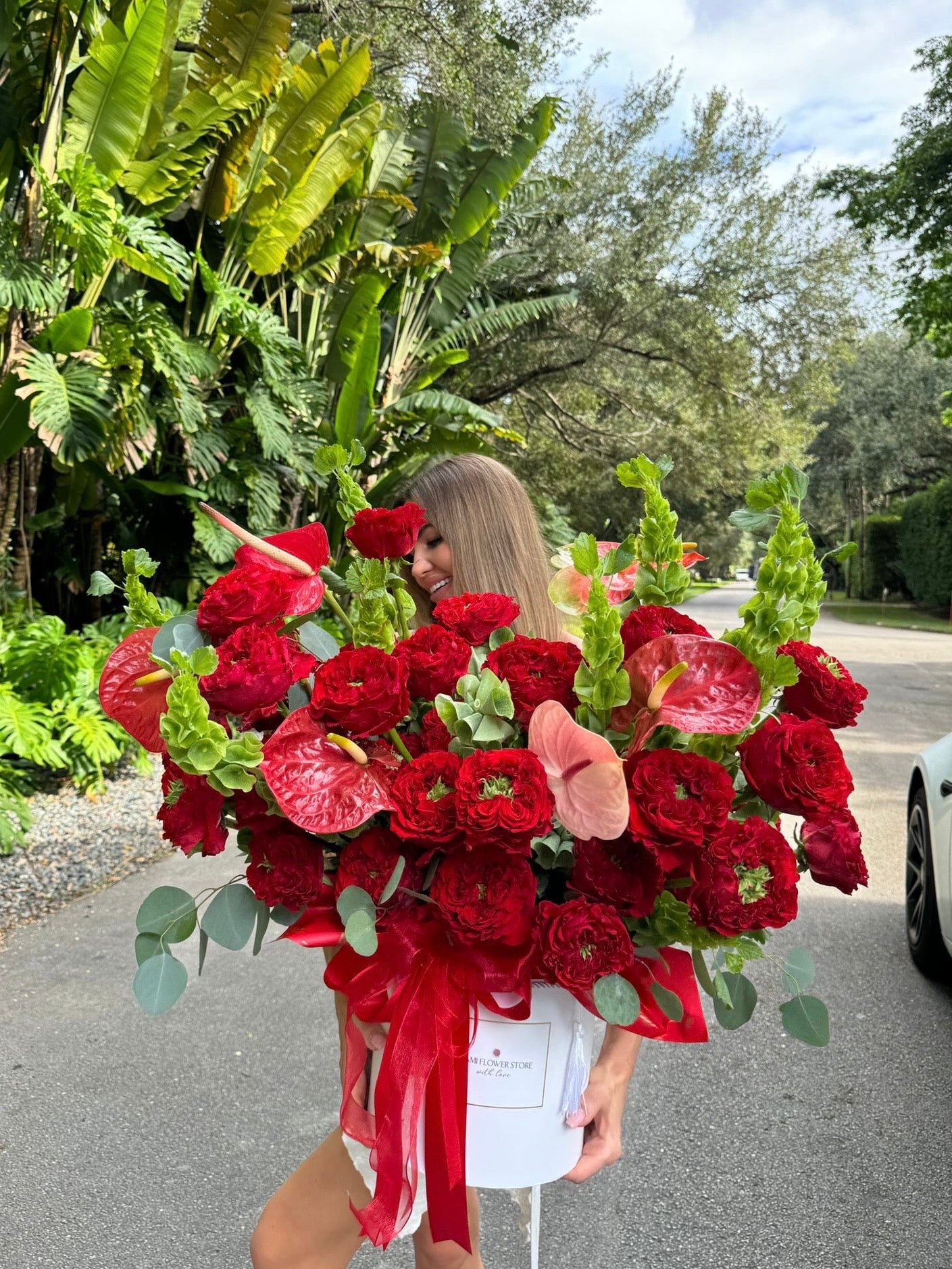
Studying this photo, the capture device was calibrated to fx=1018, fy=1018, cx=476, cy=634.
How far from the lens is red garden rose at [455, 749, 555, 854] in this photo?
1030mm

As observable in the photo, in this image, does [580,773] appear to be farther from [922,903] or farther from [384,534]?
[922,903]

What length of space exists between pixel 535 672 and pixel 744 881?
1.09 ft

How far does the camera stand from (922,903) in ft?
14.5

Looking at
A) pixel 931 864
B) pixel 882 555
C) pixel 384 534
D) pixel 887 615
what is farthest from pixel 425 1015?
pixel 882 555

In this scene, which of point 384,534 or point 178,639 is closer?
point 178,639

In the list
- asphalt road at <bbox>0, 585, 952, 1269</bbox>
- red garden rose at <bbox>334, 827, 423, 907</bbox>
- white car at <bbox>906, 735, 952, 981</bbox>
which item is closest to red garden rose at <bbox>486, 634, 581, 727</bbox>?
red garden rose at <bbox>334, 827, 423, 907</bbox>

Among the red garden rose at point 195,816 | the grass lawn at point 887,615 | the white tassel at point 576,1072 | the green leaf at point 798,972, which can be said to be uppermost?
the red garden rose at point 195,816

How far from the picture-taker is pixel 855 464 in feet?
120

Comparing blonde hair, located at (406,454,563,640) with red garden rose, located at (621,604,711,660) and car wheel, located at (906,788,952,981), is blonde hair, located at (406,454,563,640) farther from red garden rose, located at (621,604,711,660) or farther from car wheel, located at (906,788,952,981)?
car wheel, located at (906,788,952,981)

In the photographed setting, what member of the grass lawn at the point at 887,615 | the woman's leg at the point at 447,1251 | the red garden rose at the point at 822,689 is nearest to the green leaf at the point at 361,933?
the red garden rose at the point at 822,689

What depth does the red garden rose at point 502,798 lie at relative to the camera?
1.03 meters

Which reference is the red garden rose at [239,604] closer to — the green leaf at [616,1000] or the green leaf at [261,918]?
the green leaf at [261,918]

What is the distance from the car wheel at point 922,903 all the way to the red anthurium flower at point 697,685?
142 inches

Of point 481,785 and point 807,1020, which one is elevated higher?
point 481,785
